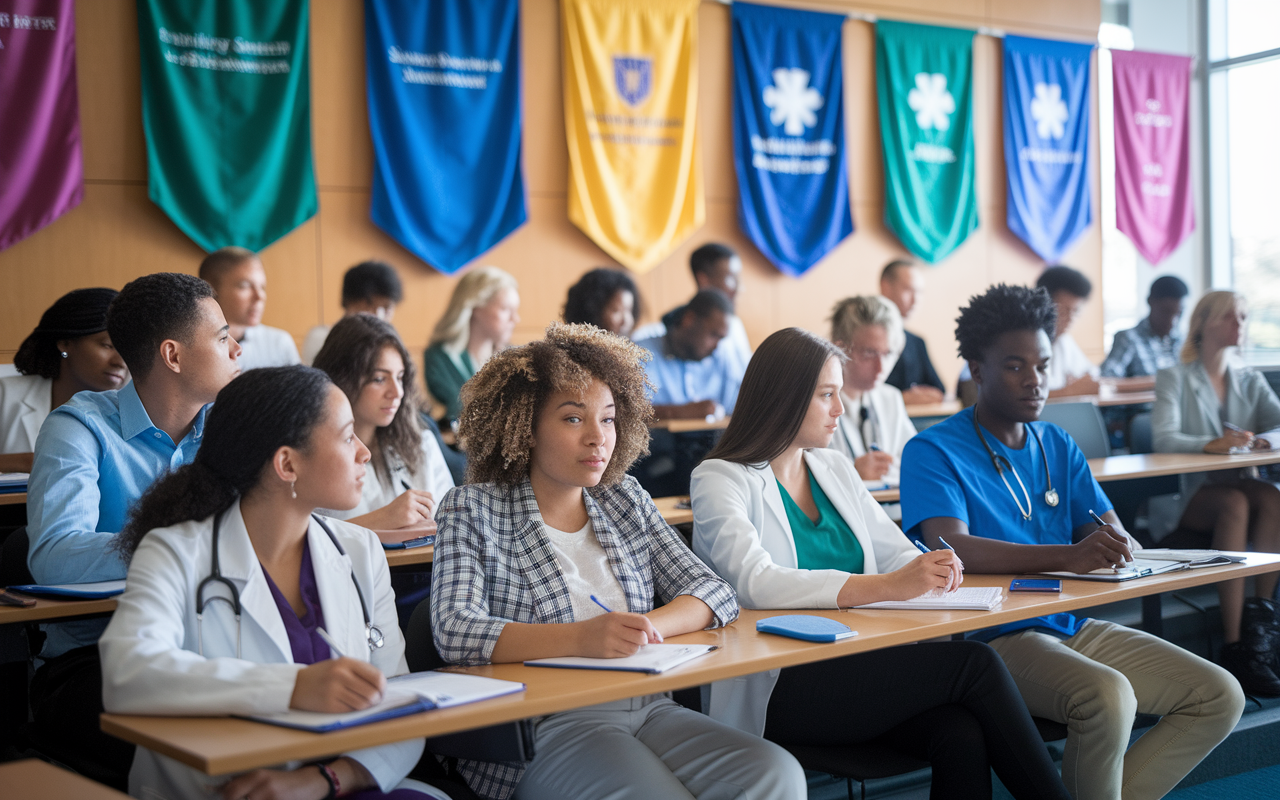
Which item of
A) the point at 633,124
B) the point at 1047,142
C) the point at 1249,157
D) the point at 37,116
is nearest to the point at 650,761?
the point at 37,116

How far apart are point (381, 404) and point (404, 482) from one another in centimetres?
29

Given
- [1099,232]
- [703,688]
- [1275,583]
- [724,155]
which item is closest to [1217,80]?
[1099,232]

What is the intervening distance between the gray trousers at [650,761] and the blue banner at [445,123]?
4.66 metres

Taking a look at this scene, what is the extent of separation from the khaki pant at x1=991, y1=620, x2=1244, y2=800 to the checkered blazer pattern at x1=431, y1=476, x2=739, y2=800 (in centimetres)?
78

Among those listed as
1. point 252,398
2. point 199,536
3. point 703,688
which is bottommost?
point 703,688

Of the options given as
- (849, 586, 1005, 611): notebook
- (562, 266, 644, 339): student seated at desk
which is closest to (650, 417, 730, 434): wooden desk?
(562, 266, 644, 339): student seated at desk

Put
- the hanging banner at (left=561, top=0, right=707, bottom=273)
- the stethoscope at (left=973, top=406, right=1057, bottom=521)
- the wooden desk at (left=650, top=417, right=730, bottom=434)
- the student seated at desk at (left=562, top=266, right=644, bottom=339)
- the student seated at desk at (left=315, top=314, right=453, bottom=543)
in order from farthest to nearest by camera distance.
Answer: the hanging banner at (left=561, top=0, right=707, bottom=273) → the student seated at desk at (left=562, top=266, right=644, bottom=339) → the wooden desk at (left=650, top=417, right=730, bottom=434) → the student seated at desk at (left=315, top=314, right=453, bottom=543) → the stethoscope at (left=973, top=406, right=1057, bottom=521)

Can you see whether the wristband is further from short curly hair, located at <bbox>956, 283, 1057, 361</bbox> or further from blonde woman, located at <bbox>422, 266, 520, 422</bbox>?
blonde woman, located at <bbox>422, 266, 520, 422</bbox>

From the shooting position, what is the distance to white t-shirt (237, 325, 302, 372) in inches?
206

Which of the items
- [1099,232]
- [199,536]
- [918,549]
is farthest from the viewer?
[1099,232]

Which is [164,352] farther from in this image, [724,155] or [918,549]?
[724,155]

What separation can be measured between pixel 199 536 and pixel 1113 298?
28.7 feet

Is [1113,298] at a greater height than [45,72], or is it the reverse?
[45,72]

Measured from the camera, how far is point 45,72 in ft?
17.6
